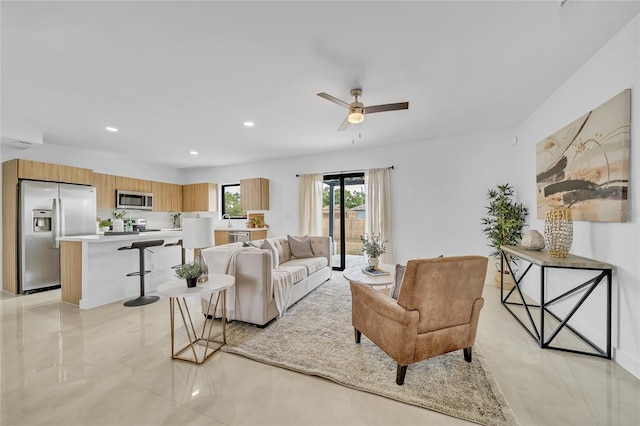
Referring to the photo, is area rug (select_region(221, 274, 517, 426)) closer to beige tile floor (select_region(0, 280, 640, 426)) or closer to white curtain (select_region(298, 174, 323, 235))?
beige tile floor (select_region(0, 280, 640, 426))

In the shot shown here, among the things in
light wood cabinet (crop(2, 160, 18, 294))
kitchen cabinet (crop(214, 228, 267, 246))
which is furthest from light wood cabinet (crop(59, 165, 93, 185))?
kitchen cabinet (crop(214, 228, 267, 246))

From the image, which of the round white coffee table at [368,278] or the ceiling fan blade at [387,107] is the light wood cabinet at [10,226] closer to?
the round white coffee table at [368,278]

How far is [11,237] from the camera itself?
13.4ft

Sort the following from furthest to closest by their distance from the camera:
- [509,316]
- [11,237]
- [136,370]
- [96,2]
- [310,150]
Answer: [310,150] → [11,237] → [509,316] → [136,370] → [96,2]

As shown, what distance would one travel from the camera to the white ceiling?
5.78 ft

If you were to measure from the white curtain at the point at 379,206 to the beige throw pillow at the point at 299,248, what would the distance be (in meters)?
1.33

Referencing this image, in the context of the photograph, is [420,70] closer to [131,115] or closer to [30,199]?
[131,115]

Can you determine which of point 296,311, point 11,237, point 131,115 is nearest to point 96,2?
point 131,115

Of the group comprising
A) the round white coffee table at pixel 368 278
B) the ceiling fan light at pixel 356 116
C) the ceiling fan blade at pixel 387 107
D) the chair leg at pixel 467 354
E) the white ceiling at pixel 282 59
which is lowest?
the chair leg at pixel 467 354

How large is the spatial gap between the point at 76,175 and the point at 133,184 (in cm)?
117

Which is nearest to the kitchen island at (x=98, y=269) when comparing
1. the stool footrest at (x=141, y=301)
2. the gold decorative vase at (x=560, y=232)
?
the stool footrest at (x=141, y=301)

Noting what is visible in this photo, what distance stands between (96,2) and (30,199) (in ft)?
13.9

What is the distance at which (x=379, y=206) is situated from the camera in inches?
197

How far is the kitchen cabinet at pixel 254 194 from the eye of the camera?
5.92 meters
